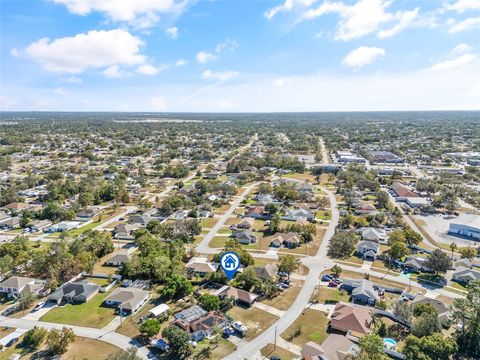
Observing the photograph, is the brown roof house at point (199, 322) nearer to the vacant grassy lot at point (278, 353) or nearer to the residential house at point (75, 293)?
the vacant grassy lot at point (278, 353)

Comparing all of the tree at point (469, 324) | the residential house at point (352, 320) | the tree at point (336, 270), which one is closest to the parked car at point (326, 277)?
the tree at point (336, 270)

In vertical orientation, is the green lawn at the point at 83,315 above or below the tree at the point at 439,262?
below

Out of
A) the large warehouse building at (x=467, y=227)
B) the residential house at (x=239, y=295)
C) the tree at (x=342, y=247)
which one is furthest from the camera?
the large warehouse building at (x=467, y=227)

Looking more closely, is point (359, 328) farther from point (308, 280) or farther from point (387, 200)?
point (387, 200)

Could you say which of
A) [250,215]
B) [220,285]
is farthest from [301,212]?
[220,285]

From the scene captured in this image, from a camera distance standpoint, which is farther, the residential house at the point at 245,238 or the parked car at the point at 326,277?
the residential house at the point at 245,238

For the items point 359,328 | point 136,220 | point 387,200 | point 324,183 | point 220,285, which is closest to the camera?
point 359,328
